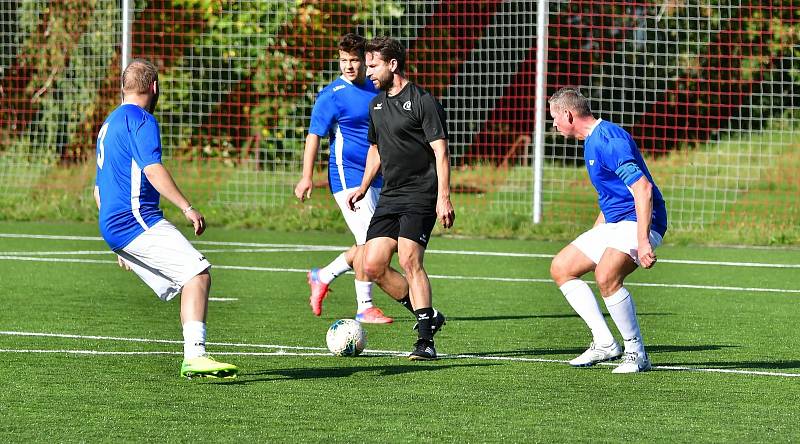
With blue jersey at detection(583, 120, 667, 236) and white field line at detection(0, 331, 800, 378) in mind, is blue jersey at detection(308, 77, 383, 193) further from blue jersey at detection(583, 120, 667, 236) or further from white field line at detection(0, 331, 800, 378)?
blue jersey at detection(583, 120, 667, 236)

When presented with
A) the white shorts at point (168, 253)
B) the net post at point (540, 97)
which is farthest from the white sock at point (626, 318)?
the net post at point (540, 97)

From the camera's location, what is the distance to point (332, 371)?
7.96 metres

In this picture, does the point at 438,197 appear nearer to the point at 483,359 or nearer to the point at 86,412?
the point at 483,359

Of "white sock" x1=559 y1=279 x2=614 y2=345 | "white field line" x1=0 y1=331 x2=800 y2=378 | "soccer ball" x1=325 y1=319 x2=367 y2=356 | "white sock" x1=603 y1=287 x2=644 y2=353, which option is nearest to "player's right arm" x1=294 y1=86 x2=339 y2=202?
"white field line" x1=0 y1=331 x2=800 y2=378

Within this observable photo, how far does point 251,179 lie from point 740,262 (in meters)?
7.51

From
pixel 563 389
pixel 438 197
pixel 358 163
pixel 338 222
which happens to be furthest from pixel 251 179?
pixel 563 389

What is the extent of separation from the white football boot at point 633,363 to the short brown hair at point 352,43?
3.34 m

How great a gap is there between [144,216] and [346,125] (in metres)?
3.55

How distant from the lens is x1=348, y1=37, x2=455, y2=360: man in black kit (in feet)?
28.1

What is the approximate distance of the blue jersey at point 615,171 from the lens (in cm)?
778

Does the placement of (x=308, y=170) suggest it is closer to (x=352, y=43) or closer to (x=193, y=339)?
(x=352, y=43)

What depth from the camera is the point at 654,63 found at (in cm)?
1942

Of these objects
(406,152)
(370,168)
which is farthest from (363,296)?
(406,152)

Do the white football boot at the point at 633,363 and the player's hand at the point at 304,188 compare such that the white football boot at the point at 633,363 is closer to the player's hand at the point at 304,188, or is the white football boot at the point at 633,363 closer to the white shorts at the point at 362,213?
the white shorts at the point at 362,213
